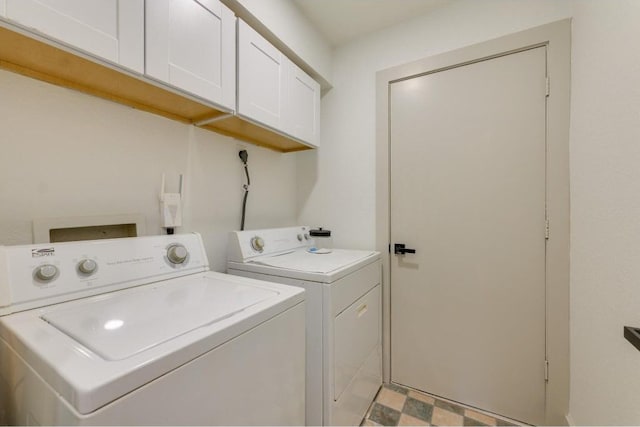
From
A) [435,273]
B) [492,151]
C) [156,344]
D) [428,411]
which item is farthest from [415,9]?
[428,411]

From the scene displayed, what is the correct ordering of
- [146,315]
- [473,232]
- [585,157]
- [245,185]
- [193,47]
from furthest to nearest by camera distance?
[245,185], [473,232], [585,157], [193,47], [146,315]

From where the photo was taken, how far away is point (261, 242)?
156 cm

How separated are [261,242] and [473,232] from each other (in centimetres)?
127

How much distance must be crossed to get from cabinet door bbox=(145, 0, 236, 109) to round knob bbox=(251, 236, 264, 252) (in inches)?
27.9

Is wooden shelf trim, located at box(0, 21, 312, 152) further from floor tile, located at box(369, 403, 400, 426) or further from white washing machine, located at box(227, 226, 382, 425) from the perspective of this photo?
floor tile, located at box(369, 403, 400, 426)

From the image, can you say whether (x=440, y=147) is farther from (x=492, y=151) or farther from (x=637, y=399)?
(x=637, y=399)

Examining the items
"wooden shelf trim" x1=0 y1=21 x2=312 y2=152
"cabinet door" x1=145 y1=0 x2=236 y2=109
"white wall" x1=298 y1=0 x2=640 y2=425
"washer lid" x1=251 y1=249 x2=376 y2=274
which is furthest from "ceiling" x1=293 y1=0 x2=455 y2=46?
"washer lid" x1=251 y1=249 x2=376 y2=274

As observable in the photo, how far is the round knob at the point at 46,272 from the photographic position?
77 centimetres

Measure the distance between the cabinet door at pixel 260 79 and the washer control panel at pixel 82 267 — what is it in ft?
2.38

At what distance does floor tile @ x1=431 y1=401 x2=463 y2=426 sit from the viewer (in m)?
1.47


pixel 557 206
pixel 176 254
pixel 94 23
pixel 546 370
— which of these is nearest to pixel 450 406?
pixel 546 370

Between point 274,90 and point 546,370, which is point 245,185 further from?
point 546,370

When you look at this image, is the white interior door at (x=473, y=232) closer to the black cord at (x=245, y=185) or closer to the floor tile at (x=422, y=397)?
the floor tile at (x=422, y=397)

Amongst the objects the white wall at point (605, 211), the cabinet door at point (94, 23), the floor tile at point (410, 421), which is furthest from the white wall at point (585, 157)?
the cabinet door at point (94, 23)
